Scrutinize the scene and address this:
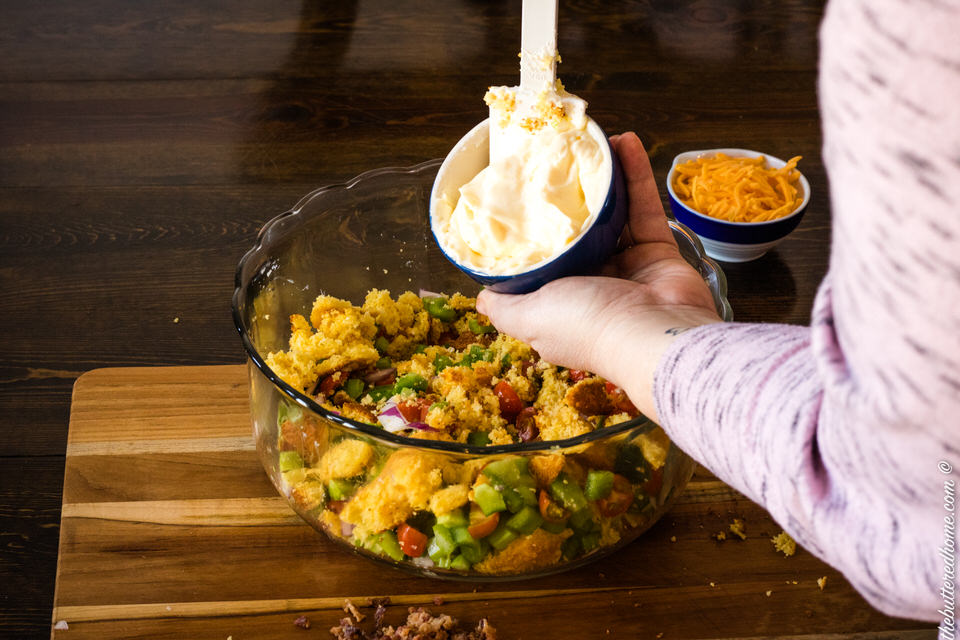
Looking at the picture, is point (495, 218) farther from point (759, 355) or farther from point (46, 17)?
point (46, 17)

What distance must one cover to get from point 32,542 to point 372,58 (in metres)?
1.38

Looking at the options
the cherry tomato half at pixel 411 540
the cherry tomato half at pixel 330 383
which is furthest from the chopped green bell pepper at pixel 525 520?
the cherry tomato half at pixel 330 383

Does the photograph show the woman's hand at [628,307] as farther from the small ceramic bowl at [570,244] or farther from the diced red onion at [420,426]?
the diced red onion at [420,426]

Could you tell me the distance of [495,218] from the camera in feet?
3.50

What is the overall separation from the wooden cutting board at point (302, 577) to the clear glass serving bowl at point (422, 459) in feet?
0.13

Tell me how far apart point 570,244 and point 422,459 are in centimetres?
29

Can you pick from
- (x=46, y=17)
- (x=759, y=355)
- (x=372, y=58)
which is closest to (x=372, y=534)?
(x=759, y=355)

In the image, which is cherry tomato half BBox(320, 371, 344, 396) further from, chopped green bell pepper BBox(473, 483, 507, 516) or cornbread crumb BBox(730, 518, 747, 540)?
cornbread crumb BBox(730, 518, 747, 540)

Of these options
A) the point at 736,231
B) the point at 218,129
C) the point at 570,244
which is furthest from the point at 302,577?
the point at 218,129

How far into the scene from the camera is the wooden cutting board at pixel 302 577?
40.8 inches

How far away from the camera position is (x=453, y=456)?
2.96 ft

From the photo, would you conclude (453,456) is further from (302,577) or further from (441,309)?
(441,309)

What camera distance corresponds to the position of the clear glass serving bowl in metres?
0.94

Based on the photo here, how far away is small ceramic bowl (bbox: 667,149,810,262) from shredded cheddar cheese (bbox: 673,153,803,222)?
0.02m
